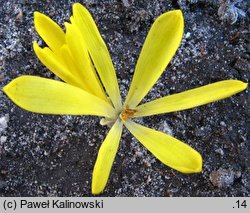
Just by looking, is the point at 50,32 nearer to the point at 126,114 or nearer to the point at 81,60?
the point at 81,60

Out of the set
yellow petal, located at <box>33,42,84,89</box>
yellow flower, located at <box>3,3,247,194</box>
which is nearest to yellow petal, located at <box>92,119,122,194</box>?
yellow flower, located at <box>3,3,247,194</box>

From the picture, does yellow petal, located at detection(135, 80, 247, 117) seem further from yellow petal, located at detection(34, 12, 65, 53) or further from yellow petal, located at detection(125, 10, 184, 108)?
yellow petal, located at detection(34, 12, 65, 53)

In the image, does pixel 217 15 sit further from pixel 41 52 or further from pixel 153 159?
pixel 41 52

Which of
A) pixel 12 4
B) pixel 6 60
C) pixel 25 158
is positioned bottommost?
pixel 25 158

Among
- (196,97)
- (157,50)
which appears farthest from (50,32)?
(196,97)
